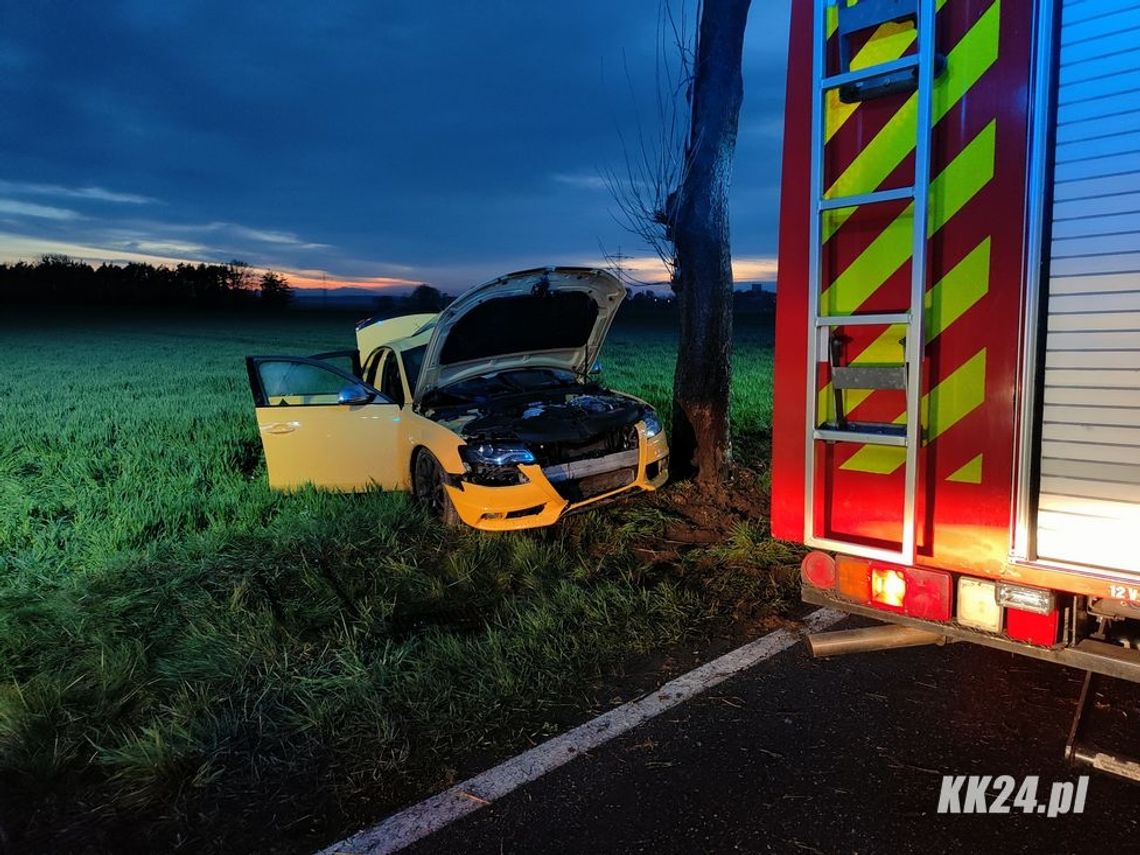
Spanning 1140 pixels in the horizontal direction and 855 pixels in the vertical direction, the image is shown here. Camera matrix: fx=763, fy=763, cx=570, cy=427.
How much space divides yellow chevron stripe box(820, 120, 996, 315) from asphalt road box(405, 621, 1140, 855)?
1666 millimetres

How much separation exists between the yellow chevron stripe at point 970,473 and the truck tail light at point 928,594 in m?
0.34

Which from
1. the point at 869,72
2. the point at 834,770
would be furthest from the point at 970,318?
the point at 834,770

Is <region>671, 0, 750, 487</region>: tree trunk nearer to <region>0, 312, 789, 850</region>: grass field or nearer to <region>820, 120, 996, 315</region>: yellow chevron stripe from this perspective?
<region>0, 312, 789, 850</region>: grass field

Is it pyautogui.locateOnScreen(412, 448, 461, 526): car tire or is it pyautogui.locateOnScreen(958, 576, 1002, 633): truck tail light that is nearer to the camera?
pyautogui.locateOnScreen(958, 576, 1002, 633): truck tail light

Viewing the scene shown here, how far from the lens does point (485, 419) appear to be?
223 inches

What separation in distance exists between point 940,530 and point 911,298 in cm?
A: 80

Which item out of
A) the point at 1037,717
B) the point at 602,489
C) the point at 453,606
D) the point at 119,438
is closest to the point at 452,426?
the point at 602,489

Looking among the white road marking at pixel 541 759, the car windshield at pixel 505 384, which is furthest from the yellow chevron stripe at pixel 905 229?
the car windshield at pixel 505 384

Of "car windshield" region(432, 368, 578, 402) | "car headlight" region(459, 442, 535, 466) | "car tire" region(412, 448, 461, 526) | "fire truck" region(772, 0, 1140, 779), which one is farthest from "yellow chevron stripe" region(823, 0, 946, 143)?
"car windshield" region(432, 368, 578, 402)

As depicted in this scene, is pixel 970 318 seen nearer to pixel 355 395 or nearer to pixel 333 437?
pixel 355 395

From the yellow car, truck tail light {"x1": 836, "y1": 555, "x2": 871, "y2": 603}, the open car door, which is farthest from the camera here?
the open car door

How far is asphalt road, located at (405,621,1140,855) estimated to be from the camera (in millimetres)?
2404

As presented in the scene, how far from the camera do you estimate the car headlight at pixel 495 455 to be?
5.29 metres

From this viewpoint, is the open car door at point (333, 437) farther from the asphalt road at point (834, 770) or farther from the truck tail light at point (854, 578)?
the truck tail light at point (854, 578)
